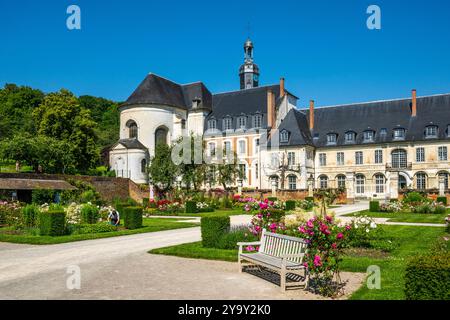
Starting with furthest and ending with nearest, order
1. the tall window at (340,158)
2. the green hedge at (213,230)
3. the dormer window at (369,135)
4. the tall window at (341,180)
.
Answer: the tall window at (340,158), the tall window at (341,180), the dormer window at (369,135), the green hedge at (213,230)

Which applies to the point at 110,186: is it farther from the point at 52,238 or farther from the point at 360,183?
the point at 360,183

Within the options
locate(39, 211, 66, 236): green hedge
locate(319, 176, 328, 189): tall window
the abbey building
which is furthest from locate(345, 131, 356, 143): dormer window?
locate(39, 211, 66, 236): green hedge

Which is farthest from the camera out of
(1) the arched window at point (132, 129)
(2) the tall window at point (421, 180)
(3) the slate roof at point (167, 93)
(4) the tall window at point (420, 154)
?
(1) the arched window at point (132, 129)

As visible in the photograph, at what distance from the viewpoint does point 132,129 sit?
157 ft

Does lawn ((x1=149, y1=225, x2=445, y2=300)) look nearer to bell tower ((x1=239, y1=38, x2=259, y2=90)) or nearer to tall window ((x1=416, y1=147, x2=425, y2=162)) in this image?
tall window ((x1=416, y1=147, x2=425, y2=162))

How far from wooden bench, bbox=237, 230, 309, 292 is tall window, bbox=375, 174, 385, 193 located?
37222 mm

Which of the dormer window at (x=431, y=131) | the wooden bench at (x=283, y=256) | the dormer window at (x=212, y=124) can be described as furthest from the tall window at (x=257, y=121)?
the wooden bench at (x=283, y=256)

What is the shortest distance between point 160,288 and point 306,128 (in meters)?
42.1

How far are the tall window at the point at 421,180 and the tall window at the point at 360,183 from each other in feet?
16.7

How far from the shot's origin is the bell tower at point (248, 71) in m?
54.8

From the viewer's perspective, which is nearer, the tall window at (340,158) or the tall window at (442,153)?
the tall window at (442,153)

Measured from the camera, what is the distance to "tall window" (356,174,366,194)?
4409cm

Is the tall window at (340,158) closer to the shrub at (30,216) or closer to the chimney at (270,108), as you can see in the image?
the chimney at (270,108)
